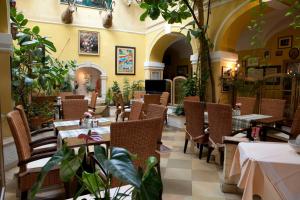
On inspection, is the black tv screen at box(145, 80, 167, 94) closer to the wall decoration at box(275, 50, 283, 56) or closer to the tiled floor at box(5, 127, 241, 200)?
the wall decoration at box(275, 50, 283, 56)

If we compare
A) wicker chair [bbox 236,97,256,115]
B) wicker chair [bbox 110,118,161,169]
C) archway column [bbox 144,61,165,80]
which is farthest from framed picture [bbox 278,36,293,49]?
wicker chair [bbox 110,118,161,169]

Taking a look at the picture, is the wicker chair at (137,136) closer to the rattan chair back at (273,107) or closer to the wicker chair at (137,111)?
the wicker chair at (137,111)

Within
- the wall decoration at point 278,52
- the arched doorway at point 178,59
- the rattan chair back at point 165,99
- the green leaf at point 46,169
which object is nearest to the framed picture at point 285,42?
the wall decoration at point 278,52

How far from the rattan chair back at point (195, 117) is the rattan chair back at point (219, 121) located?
238mm

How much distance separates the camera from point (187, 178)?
2.96 metres

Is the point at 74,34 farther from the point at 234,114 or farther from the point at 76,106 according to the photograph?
the point at 234,114

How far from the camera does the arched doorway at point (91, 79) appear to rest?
29.7 feet

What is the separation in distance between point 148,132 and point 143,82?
7.96 metres

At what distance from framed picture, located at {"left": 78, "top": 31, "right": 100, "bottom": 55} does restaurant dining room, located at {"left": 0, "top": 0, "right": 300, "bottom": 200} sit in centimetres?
4

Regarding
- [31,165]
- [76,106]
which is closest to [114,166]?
[31,165]

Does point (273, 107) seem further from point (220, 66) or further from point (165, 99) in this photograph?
point (165, 99)

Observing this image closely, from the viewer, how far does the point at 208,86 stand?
20.2 ft

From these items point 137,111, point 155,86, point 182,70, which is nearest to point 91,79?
point 155,86

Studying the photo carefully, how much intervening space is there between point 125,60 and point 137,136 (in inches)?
312
